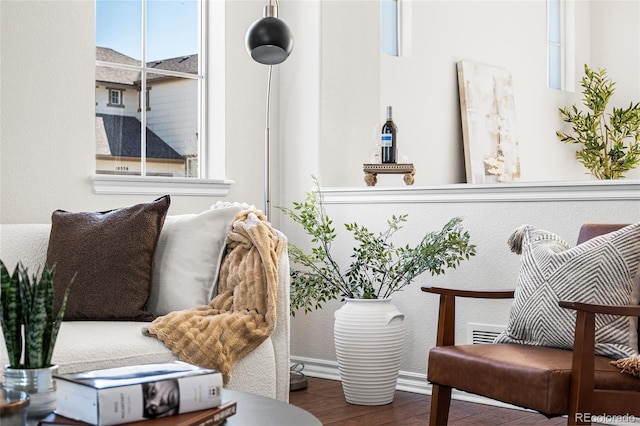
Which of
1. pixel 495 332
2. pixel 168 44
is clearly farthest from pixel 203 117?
pixel 495 332

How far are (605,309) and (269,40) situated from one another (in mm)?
2033

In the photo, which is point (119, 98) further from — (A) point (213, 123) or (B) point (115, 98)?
(A) point (213, 123)

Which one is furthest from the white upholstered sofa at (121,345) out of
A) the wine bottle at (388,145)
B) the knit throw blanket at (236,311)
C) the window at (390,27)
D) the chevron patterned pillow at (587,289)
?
the window at (390,27)

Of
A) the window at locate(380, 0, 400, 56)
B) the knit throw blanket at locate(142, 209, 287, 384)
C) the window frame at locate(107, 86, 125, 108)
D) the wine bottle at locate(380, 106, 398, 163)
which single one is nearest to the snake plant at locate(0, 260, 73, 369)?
the knit throw blanket at locate(142, 209, 287, 384)

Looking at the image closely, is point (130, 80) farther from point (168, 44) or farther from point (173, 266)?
point (173, 266)

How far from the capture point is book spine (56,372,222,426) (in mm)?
1594

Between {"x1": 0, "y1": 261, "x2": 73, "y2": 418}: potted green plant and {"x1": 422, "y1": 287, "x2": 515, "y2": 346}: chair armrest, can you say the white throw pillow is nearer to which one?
{"x1": 422, "y1": 287, "x2": 515, "y2": 346}: chair armrest

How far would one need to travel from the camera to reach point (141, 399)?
163cm

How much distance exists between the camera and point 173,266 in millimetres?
3270

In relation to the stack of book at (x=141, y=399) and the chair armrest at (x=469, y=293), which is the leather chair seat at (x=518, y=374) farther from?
the stack of book at (x=141, y=399)

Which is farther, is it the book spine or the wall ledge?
the wall ledge

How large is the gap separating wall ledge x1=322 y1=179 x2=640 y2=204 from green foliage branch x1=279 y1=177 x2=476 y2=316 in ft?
0.39

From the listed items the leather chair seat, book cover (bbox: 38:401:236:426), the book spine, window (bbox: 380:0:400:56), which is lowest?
the leather chair seat

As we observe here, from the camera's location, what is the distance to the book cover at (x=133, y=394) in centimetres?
160
